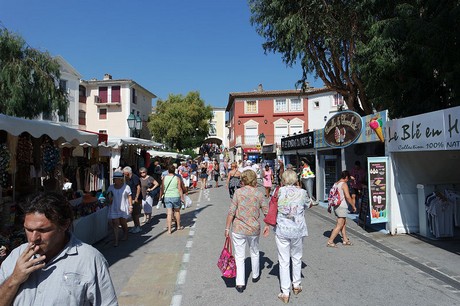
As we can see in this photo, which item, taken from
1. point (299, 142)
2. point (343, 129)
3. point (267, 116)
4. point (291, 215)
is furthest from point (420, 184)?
point (267, 116)

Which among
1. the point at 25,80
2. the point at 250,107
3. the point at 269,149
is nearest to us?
the point at 25,80

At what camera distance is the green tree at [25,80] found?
1858cm

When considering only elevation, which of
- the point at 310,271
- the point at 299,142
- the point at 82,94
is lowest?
the point at 310,271

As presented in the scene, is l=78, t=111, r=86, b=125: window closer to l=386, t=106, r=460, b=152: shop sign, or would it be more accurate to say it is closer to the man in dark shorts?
the man in dark shorts

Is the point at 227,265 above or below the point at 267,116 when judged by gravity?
below

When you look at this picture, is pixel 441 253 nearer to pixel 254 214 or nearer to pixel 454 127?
pixel 454 127

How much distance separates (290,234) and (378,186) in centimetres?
484

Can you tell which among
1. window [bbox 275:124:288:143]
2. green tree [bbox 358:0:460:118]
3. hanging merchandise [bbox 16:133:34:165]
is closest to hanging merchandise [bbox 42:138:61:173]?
hanging merchandise [bbox 16:133:34:165]

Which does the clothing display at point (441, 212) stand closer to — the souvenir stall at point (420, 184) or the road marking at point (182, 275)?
the souvenir stall at point (420, 184)

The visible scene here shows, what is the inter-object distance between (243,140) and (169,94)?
12340 millimetres

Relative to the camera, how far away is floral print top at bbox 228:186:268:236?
16.9 feet

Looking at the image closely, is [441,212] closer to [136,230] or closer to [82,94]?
[136,230]

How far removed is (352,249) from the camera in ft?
24.9

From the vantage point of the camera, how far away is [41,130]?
22.8 feet
